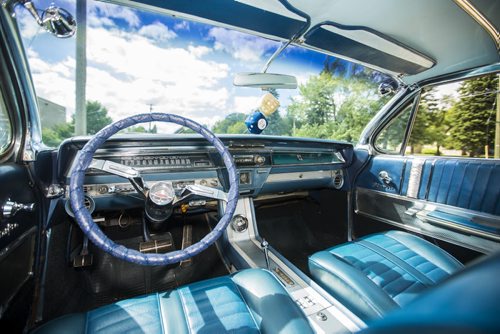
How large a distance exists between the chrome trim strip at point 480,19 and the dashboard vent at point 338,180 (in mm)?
1358

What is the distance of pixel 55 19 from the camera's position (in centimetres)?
104

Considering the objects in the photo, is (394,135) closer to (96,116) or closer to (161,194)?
(161,194)

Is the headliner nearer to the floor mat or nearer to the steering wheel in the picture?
the steering wheel

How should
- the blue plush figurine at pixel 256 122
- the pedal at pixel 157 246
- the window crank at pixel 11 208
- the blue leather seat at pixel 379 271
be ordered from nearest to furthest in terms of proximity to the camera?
1. the window crank at pixel 11 208
2. the blue leather seat at pixel 379 271
3. the pedal at pixel 157 246
4. the blue plush figurine at pixel 256 122

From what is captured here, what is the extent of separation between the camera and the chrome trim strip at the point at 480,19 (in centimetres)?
130

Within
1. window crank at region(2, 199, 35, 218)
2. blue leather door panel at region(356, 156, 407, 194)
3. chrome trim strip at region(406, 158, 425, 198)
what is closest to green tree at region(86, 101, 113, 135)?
window crank at region(2, 199, 35, 218)

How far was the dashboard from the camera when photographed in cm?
147

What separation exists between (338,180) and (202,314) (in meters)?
1.86

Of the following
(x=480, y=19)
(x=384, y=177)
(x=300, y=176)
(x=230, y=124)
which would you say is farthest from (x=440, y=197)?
(x=230, y=124)

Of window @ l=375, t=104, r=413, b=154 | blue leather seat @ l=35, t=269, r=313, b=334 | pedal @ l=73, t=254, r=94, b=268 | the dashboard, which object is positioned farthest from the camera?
window @ l=375, t=104, r=413, b=154

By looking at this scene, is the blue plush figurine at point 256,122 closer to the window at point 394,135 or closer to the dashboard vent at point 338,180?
the dashboard vent at point 338,180

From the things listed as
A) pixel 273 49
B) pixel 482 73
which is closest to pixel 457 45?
pixel 482 73

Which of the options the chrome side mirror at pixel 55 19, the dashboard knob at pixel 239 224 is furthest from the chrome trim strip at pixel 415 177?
the chrome side mirror at pixel 55 19

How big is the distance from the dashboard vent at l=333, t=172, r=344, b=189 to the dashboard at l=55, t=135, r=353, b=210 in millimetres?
44
